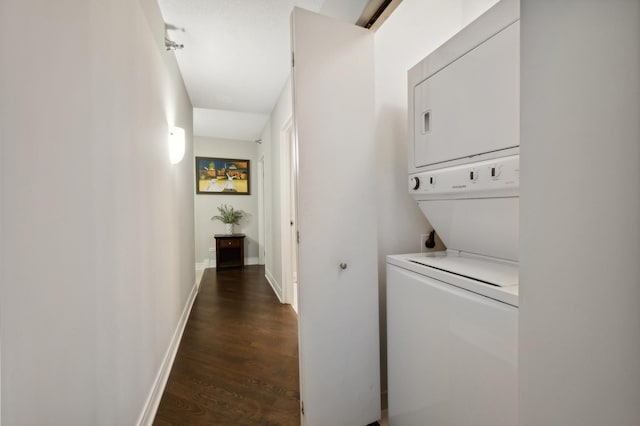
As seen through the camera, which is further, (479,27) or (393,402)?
(393,402)

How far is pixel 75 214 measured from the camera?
838mm

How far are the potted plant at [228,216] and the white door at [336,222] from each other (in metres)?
4.46

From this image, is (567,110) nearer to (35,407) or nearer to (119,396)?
(35,407)

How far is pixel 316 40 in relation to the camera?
1.33 m

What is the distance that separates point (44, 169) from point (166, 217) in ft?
4.93

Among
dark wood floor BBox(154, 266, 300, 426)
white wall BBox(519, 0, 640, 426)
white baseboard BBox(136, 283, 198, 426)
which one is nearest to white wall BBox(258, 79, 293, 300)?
dark wood floor BBox(154, 266, 300, 426)

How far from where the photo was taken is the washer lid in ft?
2.93

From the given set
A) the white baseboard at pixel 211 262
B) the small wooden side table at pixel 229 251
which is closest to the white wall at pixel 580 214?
the small wooden side table at pixel 229 251

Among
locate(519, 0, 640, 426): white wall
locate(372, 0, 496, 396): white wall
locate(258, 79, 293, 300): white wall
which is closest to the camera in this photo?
locate(519, 0, 640, 426): white wall

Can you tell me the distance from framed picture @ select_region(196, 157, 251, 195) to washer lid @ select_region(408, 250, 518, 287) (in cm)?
490

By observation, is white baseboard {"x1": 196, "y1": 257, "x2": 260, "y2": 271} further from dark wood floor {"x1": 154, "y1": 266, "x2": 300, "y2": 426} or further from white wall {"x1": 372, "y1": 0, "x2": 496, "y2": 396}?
white wall {"x1": 372, "y1": 0, "x2": 496, "y2": 396}

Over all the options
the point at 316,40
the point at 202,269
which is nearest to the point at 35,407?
the point at 316,40

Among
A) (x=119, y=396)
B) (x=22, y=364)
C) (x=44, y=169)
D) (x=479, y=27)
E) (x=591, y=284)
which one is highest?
(x=479, y=27)

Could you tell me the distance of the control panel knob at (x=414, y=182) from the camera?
134 centimetres
